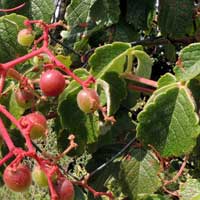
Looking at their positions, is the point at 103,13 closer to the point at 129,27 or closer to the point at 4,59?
the point at 129,27

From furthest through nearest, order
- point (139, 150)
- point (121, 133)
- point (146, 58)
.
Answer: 1. point (121, 133)
2. point (139, 150)
3. point (146, 58)

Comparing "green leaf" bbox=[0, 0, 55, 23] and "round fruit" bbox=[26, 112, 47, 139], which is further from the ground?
"green leaf" bbox=[0, 0, 55, 23]

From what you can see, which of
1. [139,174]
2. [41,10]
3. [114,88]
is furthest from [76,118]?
[41,10]

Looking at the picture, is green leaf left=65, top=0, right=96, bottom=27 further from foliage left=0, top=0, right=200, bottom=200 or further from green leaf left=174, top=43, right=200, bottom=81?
green leaf left=174, top=43, right=200, bottom=81

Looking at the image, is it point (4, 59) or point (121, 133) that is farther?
point (121, 133)

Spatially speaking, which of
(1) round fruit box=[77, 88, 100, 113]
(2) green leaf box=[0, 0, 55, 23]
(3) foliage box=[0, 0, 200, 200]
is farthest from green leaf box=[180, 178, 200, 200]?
(2) green leaf box=[0, 0, 55, 23]

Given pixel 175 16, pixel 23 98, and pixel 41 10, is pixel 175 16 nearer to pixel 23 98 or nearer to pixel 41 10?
pixel 41 10

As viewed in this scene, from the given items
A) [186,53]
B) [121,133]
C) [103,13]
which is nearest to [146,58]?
[186,53]

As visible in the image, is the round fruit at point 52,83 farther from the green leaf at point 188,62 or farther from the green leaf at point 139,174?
the green leaf at point 139,174

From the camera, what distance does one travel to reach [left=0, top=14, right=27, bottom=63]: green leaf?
1.13m

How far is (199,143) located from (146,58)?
20cm

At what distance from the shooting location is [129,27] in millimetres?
1300

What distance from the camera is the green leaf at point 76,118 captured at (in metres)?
1.01

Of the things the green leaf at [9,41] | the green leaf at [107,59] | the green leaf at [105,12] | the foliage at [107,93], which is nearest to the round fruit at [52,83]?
the foliage at [107,93]
